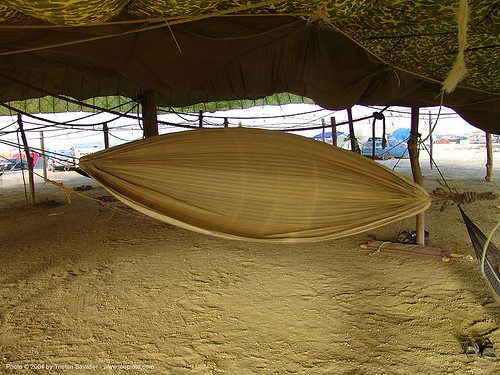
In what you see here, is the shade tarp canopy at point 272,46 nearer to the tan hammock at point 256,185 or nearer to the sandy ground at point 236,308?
the tan hammock at point 256,185

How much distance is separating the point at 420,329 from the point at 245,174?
1160 mm

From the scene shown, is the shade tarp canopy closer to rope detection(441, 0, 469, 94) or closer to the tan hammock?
rope detection(441, 0, 469, 94)

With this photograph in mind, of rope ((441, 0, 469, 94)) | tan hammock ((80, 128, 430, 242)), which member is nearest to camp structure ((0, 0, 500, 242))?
rope ((441, 0, 469, 94))

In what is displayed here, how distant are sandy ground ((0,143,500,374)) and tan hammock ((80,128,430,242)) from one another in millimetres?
558

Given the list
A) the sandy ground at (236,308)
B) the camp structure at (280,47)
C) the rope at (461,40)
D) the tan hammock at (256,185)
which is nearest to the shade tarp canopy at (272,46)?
the camp structure at (280,47)

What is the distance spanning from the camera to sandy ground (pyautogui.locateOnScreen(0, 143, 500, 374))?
1.53 meters

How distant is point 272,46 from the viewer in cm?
249

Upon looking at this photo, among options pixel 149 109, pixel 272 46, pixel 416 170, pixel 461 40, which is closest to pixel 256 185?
pixel 461 40

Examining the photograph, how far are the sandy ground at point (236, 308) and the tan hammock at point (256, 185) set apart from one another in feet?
1.83

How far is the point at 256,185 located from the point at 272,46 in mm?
1420

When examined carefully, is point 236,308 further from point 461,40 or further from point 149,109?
point 149,109

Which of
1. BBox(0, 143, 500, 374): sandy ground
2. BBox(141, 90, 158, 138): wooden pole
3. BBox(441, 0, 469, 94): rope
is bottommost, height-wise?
BBox(0, 143, 500, 374): sandy ground

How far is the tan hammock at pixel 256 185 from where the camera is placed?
1438mm

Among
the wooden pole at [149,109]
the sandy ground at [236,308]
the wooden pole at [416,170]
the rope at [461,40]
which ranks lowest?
the sandy ground at [236,308]
